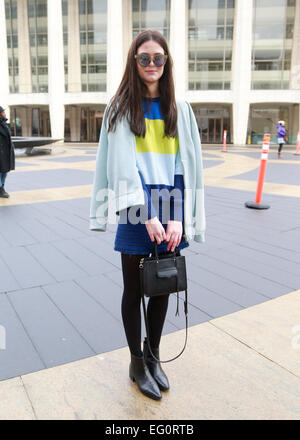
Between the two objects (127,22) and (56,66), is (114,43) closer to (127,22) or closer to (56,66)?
(127,22)

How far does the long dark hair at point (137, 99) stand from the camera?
1922mm

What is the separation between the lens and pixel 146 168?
1972 millimetres

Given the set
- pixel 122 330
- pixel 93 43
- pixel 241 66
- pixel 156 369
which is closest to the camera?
pixel 156 369

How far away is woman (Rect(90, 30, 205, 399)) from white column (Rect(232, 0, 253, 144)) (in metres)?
32.6

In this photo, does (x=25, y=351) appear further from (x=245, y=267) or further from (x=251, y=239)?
(x=251, y=239)

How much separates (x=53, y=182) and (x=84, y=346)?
8.16 meters

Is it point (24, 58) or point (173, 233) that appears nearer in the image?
point (173, 233)

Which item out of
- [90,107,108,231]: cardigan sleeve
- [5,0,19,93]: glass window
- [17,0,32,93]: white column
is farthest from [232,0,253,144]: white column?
[90,107,108,231]: cardigan sleeve

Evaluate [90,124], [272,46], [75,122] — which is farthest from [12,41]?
[272,46]

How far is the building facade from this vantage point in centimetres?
3269

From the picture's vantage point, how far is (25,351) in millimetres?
2539

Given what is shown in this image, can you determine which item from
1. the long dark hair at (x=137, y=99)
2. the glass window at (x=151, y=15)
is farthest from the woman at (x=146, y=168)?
the glass window at (x=151, y=15)

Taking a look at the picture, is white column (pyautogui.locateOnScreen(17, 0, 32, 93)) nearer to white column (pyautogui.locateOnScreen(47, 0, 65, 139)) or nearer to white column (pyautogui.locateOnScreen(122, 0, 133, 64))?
white column (pyautogui.locateOnScreen(47, 0, 65, 139))

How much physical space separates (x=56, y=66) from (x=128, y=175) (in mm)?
35552
